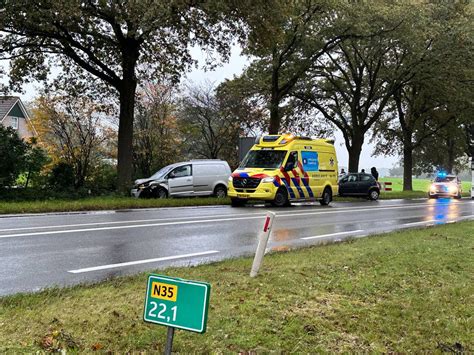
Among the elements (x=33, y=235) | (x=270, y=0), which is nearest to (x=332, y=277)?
(x=33, y=235)

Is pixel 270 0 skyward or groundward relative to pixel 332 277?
skyward

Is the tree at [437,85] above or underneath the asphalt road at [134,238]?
above

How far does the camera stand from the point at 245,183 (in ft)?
59.9

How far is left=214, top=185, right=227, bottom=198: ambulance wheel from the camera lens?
21.8 meters

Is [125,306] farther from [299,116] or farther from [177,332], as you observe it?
[299,116]

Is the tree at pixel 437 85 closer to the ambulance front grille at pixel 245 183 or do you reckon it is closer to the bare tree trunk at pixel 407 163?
the bare tree trunk at pixel 407 163

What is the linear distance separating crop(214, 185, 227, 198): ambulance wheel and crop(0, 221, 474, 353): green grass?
14.5 m

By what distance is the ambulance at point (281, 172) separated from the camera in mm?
18172

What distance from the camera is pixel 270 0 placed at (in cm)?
1783

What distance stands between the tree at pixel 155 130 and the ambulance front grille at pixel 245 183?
12.1 meters

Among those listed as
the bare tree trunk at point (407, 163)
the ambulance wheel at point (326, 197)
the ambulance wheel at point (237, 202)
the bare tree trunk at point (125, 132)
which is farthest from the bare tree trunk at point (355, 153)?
the bare tree trunk at point (125, 132)

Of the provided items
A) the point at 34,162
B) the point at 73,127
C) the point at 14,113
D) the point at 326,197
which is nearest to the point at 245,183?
the point at 326,197

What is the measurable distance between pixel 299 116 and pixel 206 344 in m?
31.6

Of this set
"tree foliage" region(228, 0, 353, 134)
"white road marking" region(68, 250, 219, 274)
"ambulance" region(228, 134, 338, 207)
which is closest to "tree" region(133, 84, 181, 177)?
"tree foliage" region(228, 0, 353, 134)
